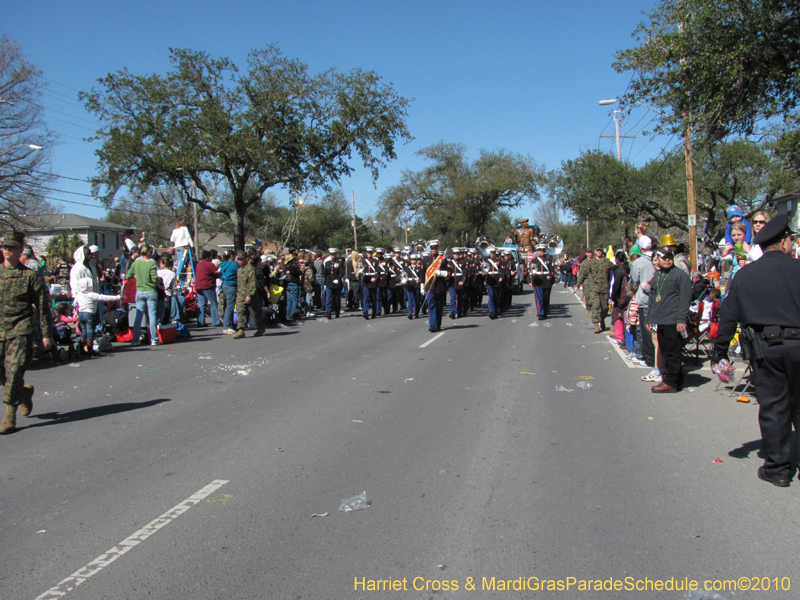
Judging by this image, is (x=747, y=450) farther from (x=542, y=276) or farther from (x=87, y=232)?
(x=87, y=232)

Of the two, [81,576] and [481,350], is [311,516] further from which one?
[481,350]

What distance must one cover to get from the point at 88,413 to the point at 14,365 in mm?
1108

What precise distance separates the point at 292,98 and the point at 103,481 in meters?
25.5

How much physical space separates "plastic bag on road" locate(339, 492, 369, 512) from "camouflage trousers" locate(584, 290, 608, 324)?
35.0 ft

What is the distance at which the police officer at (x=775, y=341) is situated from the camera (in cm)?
487

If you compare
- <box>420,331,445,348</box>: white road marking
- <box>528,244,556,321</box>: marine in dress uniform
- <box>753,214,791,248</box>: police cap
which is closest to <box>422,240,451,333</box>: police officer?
<box>420,331,445,348</box>: white road marking

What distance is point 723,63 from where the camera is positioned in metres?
11.2

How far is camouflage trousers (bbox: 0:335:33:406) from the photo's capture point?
265 inches

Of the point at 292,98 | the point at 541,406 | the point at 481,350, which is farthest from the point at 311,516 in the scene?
the point at 292,98

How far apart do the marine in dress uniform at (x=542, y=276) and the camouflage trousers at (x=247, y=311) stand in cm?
738

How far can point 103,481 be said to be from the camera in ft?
17.3

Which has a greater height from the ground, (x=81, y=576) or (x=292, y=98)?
(x=292, y=98)

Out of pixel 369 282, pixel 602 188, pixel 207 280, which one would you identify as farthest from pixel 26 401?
pixel 602 188

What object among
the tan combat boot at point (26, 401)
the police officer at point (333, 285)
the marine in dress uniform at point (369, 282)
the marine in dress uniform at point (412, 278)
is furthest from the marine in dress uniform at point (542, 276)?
the tan combat boot at point (26, 401)
